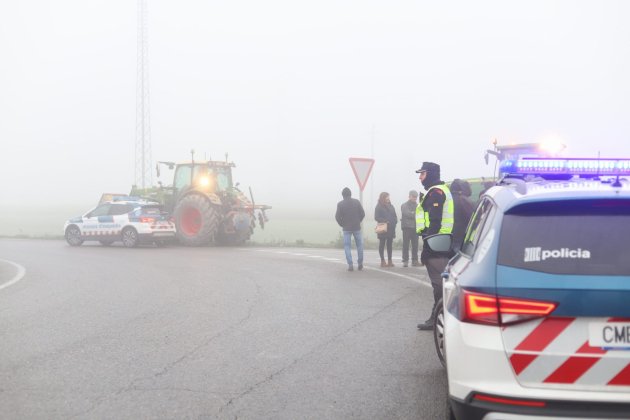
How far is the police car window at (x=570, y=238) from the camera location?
10.8 ft

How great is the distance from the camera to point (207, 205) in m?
21.5

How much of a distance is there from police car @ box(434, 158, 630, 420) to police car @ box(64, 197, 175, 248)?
19246 millimetres

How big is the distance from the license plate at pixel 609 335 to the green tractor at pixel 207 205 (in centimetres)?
1892

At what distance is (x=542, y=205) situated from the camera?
349 centimetres

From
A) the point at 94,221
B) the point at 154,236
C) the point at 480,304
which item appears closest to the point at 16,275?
the point at 154,236

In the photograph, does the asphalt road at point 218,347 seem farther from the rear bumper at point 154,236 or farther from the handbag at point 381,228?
the rear bumper at point 154,236

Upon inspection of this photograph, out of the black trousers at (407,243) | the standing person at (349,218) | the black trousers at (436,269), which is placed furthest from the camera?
the black trousers at (407,243)

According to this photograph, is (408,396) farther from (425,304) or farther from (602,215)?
(425,304)

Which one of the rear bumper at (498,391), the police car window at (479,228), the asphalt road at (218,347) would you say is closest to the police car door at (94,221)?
the asphalt road at (218,347)

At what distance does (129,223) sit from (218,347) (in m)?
15.8

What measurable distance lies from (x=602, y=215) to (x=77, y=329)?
6.55 metres

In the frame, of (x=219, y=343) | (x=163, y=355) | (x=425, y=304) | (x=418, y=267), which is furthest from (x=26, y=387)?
(x=418, y=267)

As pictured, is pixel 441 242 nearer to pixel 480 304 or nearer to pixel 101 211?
pixel 480 304

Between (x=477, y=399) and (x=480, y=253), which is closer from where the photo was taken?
(x=477, y=399)
